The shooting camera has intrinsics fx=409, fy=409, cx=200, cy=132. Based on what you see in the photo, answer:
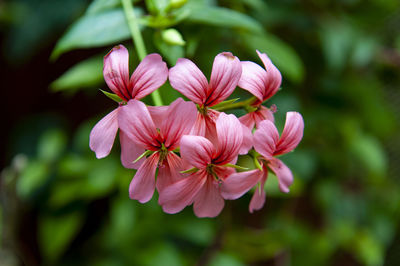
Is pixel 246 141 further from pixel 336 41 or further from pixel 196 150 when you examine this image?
pixel 336 41

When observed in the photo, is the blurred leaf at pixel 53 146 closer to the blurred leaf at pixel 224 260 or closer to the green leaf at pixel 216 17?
the blurred leaf at pixel 224 260

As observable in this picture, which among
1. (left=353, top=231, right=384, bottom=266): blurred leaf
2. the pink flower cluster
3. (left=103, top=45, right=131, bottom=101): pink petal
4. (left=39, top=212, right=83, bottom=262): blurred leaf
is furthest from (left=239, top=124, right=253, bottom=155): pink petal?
(left=353, top=231, right=384, bottom=266): blurred leaf

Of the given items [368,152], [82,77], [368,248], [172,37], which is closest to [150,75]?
[172,37]

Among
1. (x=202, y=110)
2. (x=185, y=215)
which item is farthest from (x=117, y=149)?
(x=202, y=110)

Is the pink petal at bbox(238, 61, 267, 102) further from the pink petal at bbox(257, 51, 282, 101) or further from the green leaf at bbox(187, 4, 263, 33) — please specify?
the green leaf at bbox(187, 4, 263, 33)

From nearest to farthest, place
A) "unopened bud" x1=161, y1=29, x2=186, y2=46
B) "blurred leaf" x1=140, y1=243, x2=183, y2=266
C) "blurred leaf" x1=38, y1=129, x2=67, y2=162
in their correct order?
"unopened bud" x1=161, y1=29, x2=186, y2=46 < "blurred leaf" x1=140, y1=243, x2=183, y2=266 < "blurred leaf" x1=38, y1=129, x2=67, y2=162

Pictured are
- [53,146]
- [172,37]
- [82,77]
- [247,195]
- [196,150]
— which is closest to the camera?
[196,150]
